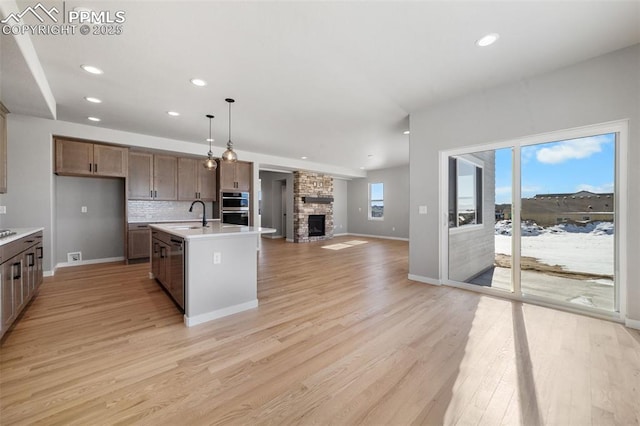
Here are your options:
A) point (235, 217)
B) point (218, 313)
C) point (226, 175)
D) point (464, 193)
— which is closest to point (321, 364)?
point (218, 313)

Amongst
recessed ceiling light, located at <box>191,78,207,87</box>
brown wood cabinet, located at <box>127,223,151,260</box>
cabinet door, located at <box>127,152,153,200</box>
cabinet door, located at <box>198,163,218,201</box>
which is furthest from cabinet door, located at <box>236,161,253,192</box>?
recessed ceiling light, located at <box>191,78,207,87</box>

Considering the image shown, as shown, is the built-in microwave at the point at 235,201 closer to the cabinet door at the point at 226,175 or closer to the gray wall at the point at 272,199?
the cabinet door at the point at 226,175

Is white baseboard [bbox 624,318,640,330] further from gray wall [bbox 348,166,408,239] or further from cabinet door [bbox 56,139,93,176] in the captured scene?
cabinet door [bbox 56,139,93,176]

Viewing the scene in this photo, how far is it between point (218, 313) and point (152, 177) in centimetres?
429

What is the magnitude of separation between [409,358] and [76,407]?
2213 millimetres

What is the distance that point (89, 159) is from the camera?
4879mm

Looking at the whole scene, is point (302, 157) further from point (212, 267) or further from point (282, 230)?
point (212, 267)

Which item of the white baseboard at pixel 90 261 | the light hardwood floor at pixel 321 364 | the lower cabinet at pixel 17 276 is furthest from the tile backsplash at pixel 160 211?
the light hardwood floor at pixel 321 364

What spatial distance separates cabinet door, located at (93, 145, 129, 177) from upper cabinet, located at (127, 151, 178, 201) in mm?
193

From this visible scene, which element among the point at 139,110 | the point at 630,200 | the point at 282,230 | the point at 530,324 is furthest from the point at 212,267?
the point at 282,230

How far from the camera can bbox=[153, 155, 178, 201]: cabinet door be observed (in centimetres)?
576

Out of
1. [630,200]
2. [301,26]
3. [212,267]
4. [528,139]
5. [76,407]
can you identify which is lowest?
[76,407]

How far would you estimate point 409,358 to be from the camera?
6.77 ft

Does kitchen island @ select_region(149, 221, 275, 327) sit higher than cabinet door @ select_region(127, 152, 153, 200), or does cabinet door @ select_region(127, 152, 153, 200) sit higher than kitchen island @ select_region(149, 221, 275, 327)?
cabinet door @ select_region(127, 152, 153, 200)
